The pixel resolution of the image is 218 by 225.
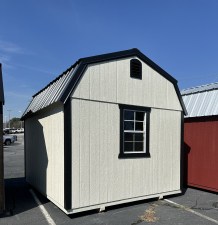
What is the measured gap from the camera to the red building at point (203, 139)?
10.1 m

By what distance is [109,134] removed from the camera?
7.86 metres

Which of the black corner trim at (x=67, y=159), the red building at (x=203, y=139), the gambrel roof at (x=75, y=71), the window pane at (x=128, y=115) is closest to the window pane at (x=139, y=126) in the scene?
the window pane at (x=128, y=115)

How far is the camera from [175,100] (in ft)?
31.7

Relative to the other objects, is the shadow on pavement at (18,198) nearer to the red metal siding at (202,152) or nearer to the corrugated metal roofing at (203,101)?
the red metal siding at (202,152)

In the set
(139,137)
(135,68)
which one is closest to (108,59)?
(135,68)

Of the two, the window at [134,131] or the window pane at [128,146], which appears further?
the window pane at [128,146]

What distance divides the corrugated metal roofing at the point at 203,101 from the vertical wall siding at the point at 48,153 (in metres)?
5.55

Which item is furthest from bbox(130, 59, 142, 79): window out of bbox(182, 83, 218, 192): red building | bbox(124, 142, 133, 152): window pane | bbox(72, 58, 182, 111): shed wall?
bbox(182, 83, 218, 192): red building

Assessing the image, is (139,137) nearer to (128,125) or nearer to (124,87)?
(128,125)

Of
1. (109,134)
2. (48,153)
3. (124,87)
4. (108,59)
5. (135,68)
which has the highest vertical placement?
(108,59)

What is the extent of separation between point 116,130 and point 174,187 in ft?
10.3

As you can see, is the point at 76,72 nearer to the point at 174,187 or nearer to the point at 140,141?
the point at 140,141

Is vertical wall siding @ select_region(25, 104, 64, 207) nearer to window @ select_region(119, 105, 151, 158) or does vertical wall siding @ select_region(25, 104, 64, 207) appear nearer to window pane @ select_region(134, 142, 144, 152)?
window @ select_region(119, 105, 151, 158)

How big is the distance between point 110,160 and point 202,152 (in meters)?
4.35
